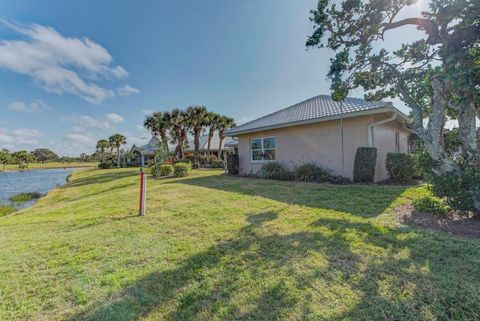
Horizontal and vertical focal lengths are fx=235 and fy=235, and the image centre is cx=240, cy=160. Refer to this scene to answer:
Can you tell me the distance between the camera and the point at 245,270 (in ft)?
10.5

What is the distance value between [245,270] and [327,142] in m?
9.55

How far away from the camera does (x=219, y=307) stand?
8.24 feet

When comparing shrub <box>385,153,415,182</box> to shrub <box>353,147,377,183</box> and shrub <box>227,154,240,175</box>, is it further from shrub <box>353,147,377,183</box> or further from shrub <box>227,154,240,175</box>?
shrub <box>227,154,240,175</box>

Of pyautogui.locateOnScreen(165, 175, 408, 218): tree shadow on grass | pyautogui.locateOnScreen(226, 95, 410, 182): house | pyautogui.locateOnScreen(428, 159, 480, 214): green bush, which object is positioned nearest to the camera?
pyautogui.locateOnScreen(428, 159, 480, 214): green bush

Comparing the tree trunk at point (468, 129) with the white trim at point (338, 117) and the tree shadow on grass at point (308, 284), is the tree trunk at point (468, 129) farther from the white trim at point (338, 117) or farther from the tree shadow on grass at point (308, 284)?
the white trim at point (338, 117)

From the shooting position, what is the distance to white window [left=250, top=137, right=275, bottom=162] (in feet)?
45.9

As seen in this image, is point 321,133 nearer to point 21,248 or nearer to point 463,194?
point 463,194

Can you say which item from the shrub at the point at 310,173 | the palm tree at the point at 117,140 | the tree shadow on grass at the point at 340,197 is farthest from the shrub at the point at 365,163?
the palm tree at the point at 117,140

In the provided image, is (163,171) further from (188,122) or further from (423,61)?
(423,61)

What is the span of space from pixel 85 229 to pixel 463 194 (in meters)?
8.33

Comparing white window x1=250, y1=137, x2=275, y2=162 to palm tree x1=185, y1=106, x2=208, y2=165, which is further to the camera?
palm tree x1=185, y1=106, x2=208, y2=165

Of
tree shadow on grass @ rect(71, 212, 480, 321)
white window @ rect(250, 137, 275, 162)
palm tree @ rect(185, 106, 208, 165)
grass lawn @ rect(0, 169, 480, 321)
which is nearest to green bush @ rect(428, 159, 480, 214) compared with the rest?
grass lawn @ rect(0, 169, 480, 321)

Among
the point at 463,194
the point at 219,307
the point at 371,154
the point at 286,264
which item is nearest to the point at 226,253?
the point at 286,264

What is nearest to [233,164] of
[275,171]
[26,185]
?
[275,171]
